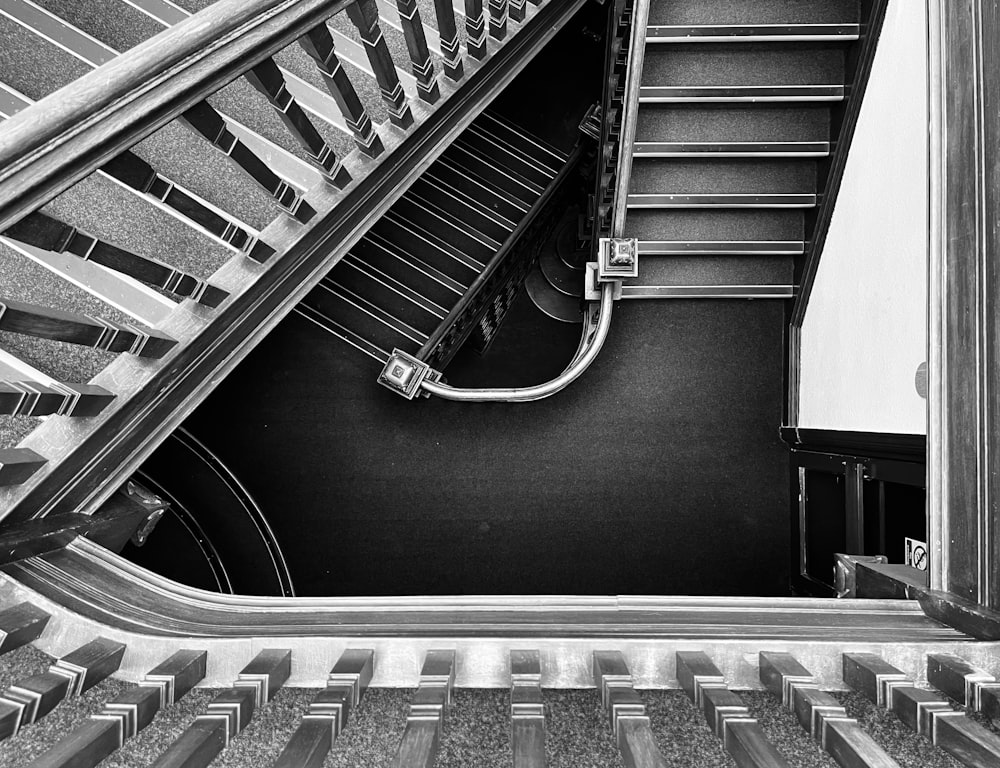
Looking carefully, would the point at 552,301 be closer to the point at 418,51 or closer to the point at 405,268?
the point at 405,268

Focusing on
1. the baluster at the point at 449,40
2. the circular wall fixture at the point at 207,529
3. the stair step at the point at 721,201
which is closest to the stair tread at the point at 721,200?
the stair step at the point at 721,201

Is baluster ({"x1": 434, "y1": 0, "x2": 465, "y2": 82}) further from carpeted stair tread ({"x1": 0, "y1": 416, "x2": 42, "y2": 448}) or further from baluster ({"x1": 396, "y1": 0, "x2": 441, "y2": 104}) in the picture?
carpeted stair tread ({"x1": 0, "y1": 416, "x2": 42, "y2": 448})

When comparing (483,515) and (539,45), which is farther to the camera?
(483,515)

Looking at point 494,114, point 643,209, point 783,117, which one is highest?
point 494,114

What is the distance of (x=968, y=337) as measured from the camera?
2.05m

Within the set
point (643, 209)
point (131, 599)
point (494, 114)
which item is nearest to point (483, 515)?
point (643, 209)

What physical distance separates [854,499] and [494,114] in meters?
3.76

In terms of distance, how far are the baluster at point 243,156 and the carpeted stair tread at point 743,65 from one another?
230cm

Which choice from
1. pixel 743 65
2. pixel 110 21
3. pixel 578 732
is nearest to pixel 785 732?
pixel 578 732

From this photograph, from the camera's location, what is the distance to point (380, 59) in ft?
6.13

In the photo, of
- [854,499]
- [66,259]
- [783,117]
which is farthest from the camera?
[783,117]

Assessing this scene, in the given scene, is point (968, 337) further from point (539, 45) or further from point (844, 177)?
point (539, 45)

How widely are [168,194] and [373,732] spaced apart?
131 cm

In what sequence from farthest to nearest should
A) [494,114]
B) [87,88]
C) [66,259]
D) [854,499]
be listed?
[494,114]
[854,499]
[66,259]
[87,88]
